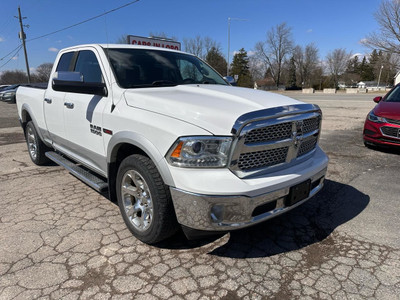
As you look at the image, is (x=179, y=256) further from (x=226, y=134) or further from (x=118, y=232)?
(x=226, y=134)

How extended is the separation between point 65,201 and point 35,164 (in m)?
2.31

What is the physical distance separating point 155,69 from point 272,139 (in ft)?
5.92

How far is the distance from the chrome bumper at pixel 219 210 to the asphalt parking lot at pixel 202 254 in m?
0.48

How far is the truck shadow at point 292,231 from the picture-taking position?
2.84 m

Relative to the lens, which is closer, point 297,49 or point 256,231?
point 256,231

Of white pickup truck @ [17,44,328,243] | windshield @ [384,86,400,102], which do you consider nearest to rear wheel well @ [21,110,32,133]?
white pickup truck @ [17,44,328,243]

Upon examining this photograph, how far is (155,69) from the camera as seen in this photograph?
358 cm

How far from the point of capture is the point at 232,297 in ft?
→ 7.27

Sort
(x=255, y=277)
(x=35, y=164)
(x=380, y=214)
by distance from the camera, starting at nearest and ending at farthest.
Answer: (x=255, y=277) < (x=380, y=214) < (x=35, y=164)

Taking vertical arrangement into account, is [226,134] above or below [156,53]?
below

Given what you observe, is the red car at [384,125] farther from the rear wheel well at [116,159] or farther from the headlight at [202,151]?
the rear wheel well at [116,159]

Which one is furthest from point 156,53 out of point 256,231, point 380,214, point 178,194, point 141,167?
point 380,214

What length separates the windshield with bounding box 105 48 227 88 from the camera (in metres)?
3.29

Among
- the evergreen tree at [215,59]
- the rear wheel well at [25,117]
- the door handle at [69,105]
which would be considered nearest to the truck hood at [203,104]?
the door handle at [69,105]
